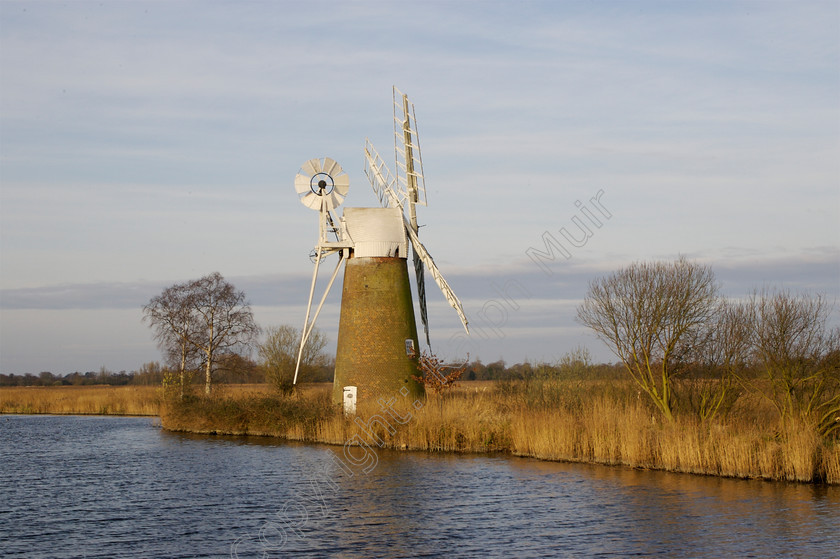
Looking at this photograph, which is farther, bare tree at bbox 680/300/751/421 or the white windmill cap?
the white windmill cap

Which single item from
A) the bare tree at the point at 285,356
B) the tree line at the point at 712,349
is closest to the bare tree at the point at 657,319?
the tree line at the point at 712,349

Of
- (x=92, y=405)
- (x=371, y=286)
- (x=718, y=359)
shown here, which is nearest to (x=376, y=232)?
(x=371, y=286)

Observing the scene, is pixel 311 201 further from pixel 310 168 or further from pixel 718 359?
pixel 718 359

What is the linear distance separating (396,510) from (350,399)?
1103 centimetres

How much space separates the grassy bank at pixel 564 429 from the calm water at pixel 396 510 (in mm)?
605

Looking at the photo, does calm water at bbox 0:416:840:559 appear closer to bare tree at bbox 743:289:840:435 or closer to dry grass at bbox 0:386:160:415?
bare tree at bbox 743:289:840:435

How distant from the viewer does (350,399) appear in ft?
88.0

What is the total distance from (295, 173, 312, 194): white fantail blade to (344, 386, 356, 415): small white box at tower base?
638cm

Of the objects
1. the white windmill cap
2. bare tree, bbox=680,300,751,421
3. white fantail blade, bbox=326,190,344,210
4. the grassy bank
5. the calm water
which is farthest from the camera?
white fantail blade, bbox=326,190,344,210

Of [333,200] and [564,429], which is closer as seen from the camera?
[564,429]

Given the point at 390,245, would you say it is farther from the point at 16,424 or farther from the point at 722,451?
the point at 16,424

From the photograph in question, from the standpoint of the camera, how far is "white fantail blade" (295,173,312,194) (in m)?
28.1

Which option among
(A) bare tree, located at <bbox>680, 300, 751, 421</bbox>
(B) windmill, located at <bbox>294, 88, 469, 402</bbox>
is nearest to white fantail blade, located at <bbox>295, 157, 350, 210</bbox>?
(B) windmill, located at <bbox>294, 88, 469, 402</bbox>

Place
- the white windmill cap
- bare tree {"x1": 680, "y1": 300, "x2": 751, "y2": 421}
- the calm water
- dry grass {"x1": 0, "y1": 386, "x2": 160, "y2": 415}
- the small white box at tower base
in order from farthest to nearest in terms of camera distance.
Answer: dry grass {"x1": 0, "y1": 386, "x2": 160, "y2": 415}
the white windmill cap
the small white box at tower base
bare tree {"x1": 680, "y1": 300, "x2": 751, "y2": 421}
the calm water
